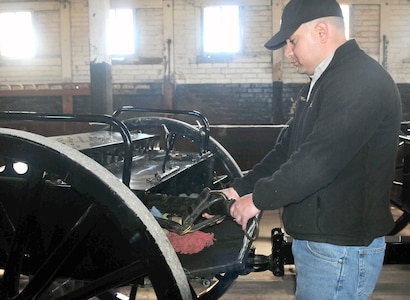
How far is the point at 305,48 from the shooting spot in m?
1.48

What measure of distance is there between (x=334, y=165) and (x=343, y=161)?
0.10ft

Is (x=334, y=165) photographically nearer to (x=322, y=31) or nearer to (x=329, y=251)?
(x=329, y=251)

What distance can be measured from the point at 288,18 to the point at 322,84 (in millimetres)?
245

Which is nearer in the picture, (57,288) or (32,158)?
(32,158)

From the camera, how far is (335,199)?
4.62 feet

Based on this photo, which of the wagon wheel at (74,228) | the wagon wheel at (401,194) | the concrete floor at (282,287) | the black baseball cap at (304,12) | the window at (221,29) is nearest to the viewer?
the wagon wheel at (74,228)

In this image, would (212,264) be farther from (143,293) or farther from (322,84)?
(143,293)

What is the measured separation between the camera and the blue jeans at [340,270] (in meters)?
1.44

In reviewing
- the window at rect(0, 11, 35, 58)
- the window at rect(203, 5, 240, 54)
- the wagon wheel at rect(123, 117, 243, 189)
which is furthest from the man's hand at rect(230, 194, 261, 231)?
the window at rect(0, 11, 35, 58)

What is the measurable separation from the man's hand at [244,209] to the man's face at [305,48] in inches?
19.1

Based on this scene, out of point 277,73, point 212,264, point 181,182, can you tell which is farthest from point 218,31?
point 212,264

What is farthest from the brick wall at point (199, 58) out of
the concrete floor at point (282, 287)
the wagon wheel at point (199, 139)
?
the wagon wheel at point (199, 139)

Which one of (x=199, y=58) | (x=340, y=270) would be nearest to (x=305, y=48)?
(x=340, y=270)

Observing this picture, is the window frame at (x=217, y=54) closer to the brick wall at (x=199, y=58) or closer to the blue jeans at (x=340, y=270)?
the brick wall at (x=199, y=58)
